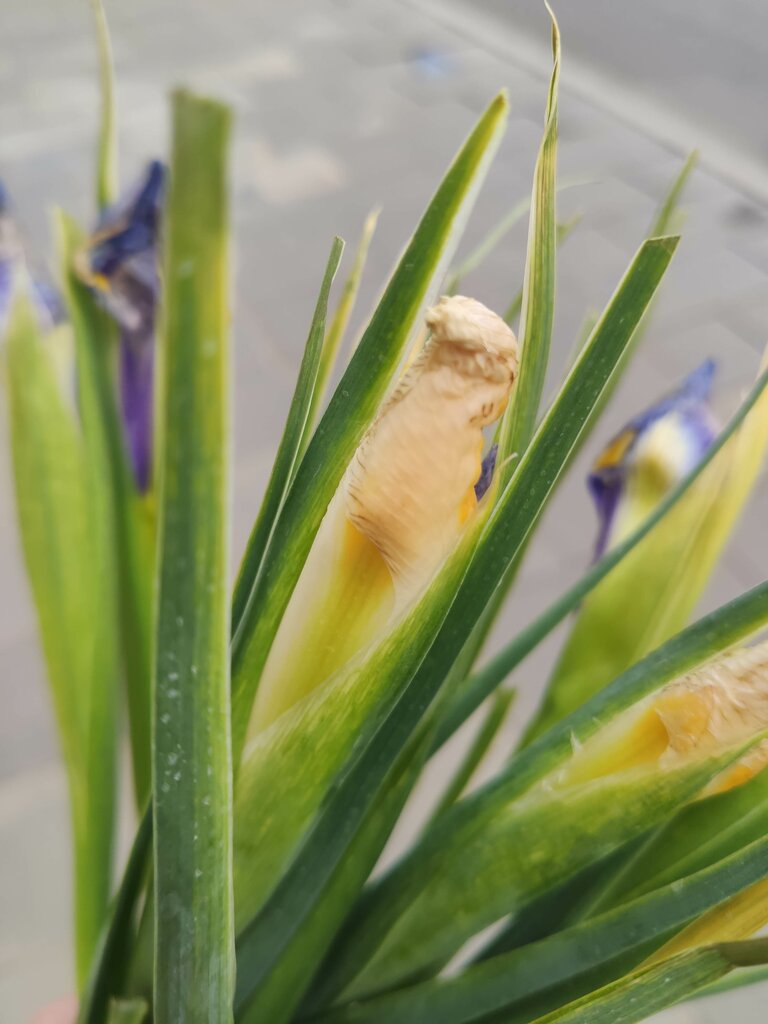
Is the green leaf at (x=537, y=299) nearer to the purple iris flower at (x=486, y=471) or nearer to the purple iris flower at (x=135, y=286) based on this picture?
the purple iris flower at (x=486, y=471)

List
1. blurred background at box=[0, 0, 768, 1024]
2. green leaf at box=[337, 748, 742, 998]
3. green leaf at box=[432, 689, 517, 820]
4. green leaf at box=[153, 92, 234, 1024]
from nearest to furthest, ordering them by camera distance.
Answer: green leaf at box=[153, 92, 234, 1024] → green leaf at box=[337, 748, 742, 998] → green leaf at box=[432, 689, 517, 820] → blurred background at box=[0, 0, 768, 1024]

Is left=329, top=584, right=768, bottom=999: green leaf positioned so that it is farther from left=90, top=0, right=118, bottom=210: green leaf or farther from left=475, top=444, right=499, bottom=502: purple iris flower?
left=90, top=0, right=118, bottom=210: green leaf

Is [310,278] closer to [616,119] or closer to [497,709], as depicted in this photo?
[616,119]

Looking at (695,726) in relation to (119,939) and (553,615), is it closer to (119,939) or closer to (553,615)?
(553,615)

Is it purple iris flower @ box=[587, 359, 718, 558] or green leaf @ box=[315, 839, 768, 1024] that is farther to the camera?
purple iris flower @ box=[587, 359, 718, 558]

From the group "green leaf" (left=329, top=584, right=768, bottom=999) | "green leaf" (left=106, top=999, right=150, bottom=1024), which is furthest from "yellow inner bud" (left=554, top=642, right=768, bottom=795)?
"green leaf" (left=106, top=999, right=150, bottom=1024)

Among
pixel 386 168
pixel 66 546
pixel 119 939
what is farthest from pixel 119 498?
pixel 386 168
